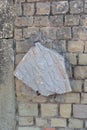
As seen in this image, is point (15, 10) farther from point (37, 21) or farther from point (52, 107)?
point (52, 107)

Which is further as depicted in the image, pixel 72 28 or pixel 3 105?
pixel 3 105

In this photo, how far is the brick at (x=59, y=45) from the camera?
288 cm

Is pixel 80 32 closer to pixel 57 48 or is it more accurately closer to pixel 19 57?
pixel 57 48

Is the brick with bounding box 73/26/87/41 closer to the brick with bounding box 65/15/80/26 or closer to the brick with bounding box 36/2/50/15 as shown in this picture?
the brick with bounding box 65/15/80/26

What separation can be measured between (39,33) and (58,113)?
80 cm

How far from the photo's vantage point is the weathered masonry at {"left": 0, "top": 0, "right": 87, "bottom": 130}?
2844 mm

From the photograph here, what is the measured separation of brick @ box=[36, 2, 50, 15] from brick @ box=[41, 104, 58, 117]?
897mm

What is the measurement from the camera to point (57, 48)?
2.89 meters

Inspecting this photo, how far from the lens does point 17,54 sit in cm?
298

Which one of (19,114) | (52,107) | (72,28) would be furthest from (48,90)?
(72,28)

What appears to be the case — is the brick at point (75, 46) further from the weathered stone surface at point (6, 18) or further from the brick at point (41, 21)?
the weathered stone surface at point (6, 18)

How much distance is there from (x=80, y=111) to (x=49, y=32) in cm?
Answer: 81

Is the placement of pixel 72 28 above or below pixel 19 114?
above

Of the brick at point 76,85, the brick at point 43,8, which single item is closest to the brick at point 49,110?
the brick at point 76,85
